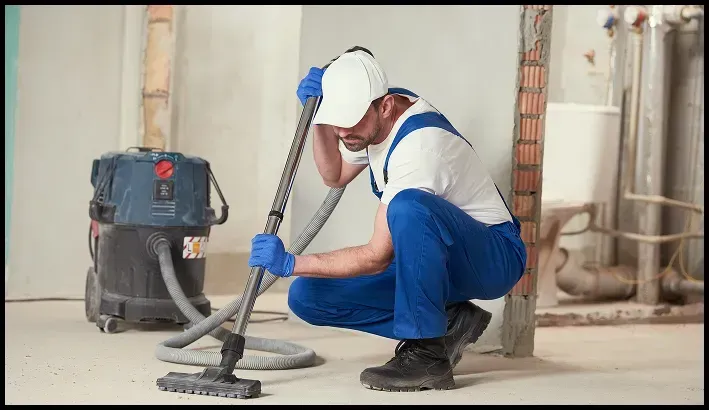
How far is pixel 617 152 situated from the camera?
4875mm

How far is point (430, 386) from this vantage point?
2.60 meters

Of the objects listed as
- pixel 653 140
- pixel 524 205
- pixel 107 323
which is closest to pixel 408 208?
pixel 524 205

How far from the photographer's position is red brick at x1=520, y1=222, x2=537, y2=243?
3.24 m

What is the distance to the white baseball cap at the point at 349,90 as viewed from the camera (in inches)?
98.7

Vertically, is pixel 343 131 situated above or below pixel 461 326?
above

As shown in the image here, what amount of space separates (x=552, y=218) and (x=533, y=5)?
4.89ft

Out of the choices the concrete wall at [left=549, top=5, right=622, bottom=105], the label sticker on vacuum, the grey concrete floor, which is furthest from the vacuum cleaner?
the concrete wall at [left=549, top=5, right=622, bottom=105]

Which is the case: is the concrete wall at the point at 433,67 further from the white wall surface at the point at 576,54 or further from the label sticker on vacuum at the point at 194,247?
the white wall surface at the point at 576,54

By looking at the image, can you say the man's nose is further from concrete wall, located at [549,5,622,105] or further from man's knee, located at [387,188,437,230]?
concrete wall, located at [549,5,622,105]

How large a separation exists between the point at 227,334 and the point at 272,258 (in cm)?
75

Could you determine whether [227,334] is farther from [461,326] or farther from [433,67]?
[433,67]

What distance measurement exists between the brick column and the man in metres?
0.50
